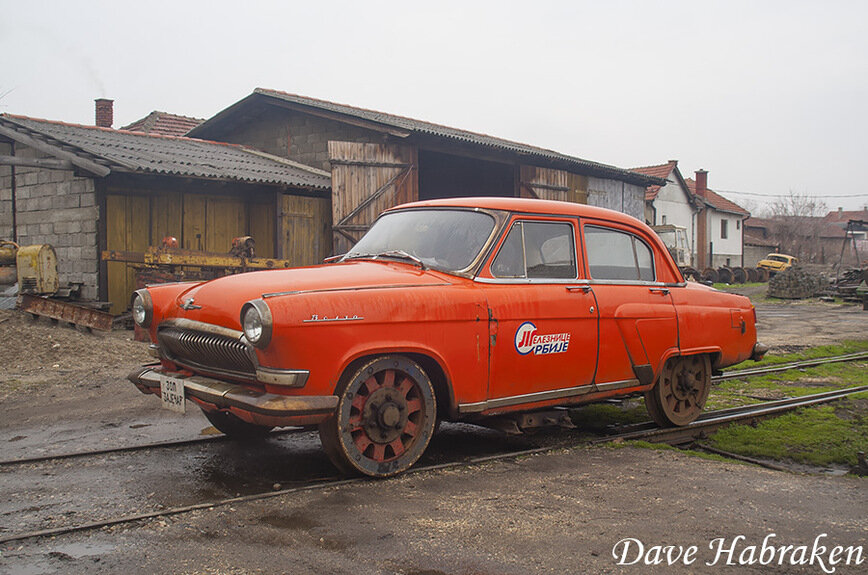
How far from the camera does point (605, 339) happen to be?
5398 mm

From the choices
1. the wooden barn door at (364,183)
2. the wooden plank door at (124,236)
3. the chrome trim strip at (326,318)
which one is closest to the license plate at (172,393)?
the chrome trim strip at (326,318)

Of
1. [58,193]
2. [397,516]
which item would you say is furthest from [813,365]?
[58,193]

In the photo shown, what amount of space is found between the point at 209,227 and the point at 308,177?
8.56ft

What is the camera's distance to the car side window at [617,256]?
18.3 feet

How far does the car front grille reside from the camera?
416 cm

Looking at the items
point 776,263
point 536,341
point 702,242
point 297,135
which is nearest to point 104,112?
point 297,135

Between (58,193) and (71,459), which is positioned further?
(58,193)

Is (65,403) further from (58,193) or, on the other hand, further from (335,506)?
(58,193)

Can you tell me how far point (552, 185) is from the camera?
787 inches

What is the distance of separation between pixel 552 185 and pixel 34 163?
12.6 m

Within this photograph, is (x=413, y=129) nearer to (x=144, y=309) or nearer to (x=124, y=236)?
(x=124, y=236)

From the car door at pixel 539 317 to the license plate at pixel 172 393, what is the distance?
189 centimetres

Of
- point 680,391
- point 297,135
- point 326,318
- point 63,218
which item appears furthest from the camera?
point 297,135

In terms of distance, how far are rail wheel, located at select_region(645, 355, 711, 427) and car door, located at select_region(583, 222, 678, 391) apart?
0.28 m
